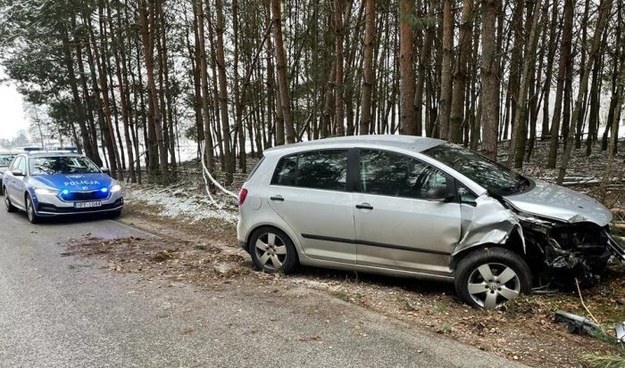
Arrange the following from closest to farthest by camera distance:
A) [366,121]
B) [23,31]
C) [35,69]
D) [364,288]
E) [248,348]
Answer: [248,348] < [364,288] < [366,121] < [23,31] < [35,69]

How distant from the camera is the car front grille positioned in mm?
8945

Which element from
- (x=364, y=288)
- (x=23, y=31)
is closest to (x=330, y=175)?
(x=364, y=288)

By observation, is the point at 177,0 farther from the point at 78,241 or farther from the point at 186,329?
the point at 186,329

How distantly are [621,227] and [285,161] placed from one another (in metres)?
3.93

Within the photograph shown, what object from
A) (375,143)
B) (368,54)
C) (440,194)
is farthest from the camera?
(368,54)

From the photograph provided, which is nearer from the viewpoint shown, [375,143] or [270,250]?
[375,143]

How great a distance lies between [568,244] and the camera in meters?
3.98

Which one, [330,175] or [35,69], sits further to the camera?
[35,69]

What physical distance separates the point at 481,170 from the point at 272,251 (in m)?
2.58

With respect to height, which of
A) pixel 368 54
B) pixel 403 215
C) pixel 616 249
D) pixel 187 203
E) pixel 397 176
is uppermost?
pixel 368 54

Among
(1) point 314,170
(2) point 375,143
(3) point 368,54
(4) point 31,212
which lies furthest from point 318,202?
(4) point 31,212

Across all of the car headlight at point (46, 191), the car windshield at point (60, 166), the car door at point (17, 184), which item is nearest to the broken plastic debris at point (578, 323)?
the car headlight at point (46, 191)

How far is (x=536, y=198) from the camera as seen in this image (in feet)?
13.7

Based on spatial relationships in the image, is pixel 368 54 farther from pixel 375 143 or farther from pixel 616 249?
pixel 616 249
